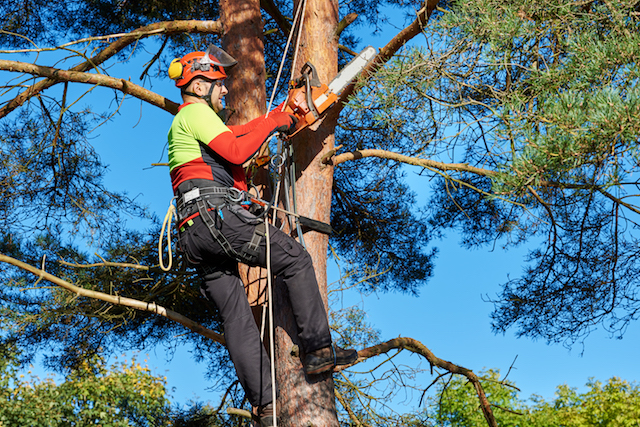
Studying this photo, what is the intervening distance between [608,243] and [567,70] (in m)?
2.67

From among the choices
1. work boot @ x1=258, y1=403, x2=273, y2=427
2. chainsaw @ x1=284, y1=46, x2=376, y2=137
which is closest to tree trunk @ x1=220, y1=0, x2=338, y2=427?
work boot @ x1=258, y1=403, x2=273, y2=427

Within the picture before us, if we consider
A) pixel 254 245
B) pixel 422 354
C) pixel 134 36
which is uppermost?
pixel 134 36

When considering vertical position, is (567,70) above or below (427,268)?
below

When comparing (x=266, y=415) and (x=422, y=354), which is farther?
(x=422, y=354)

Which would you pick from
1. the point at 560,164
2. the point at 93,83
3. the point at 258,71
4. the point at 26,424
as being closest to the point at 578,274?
the point at 560,164

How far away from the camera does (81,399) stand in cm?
967

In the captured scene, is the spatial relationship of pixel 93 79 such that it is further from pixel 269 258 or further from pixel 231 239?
pixel 269 258

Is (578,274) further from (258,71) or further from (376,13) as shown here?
(376,13)

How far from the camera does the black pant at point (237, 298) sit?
10.5 feet

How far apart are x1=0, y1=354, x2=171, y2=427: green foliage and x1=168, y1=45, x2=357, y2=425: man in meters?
6.26

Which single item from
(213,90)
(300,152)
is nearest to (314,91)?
(300,152)

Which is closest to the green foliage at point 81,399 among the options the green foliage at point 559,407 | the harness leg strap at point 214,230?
the green foliage at point 559,407

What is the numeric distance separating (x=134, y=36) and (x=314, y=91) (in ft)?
6.26

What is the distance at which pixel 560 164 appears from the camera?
2.79 meters
